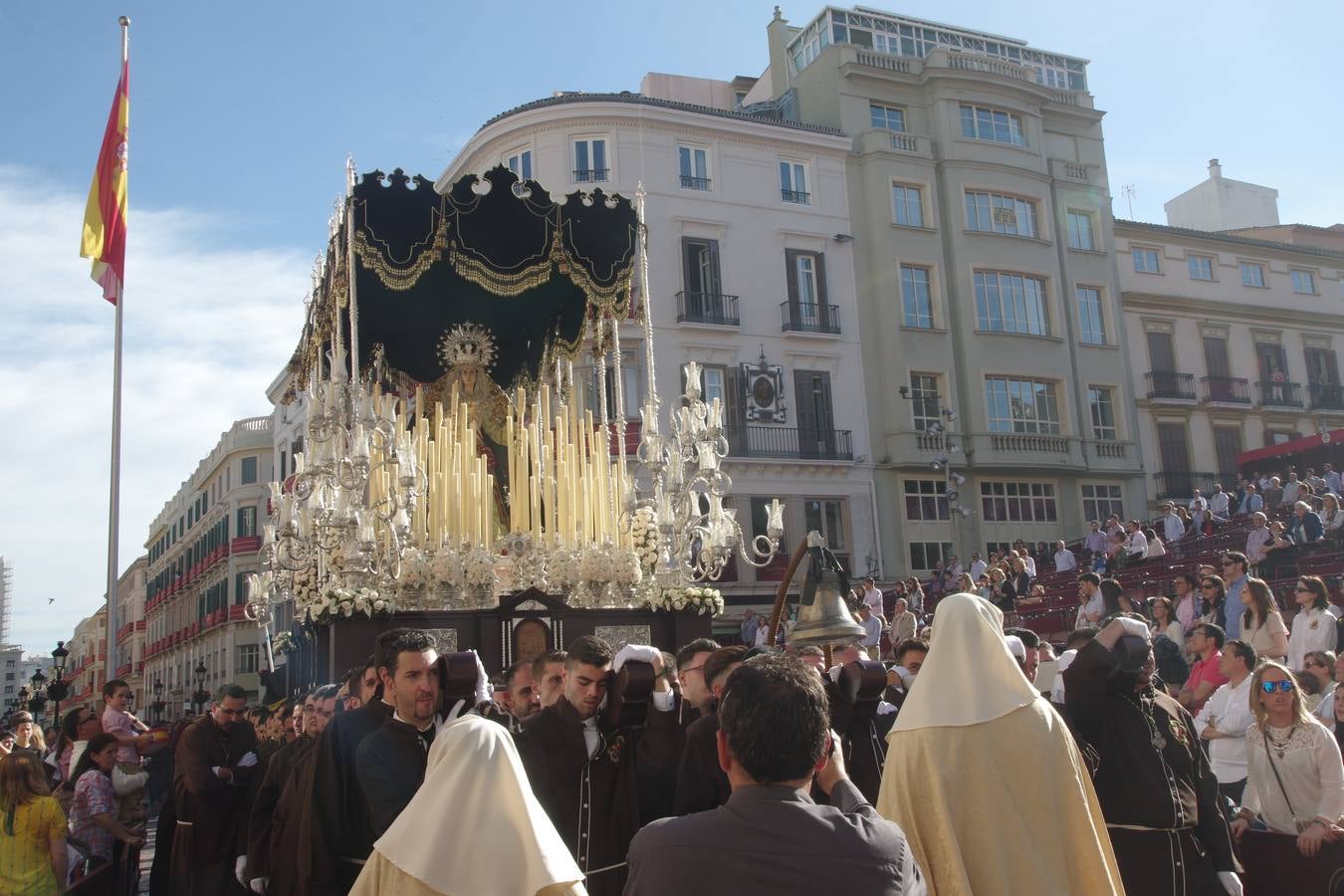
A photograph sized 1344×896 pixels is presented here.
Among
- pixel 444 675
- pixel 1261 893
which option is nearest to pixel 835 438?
pixel 1261 893

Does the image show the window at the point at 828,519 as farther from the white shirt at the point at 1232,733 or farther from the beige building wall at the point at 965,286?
the white shirt at the point at 1232,733

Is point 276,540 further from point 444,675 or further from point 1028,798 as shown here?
point 1028,798

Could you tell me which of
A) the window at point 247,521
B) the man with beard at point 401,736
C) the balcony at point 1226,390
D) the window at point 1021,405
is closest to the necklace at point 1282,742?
the man with beard at point 401,736

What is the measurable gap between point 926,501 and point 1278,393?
13.5 m

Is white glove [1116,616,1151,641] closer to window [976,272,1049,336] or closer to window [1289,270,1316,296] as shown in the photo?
window [976,272,1049,336]

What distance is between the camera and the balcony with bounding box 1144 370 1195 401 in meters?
33.9

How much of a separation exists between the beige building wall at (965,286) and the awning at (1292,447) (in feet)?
8.99

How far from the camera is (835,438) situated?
29312mm

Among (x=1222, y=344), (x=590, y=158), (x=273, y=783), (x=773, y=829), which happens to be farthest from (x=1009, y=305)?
(x=773, y=829)

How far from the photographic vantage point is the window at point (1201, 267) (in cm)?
3588

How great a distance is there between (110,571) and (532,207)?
629 centimetres

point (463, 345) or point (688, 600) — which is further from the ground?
point (463, 345)

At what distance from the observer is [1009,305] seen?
3188 centimetres

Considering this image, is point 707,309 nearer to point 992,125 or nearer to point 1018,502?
point 1018,502
